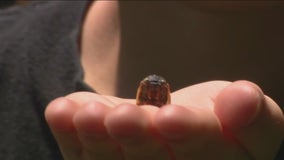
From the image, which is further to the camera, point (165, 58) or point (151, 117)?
point (165, 58)

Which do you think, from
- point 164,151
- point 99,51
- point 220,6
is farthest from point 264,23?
point 164,151

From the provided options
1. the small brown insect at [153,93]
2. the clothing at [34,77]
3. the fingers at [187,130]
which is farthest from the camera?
the clothing at [34,77]

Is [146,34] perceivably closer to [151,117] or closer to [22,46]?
[22,46]

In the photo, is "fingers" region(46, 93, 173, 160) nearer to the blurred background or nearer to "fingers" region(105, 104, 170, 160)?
"fingers" region(105, 104, 170, 160)

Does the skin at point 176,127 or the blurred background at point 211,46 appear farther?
the blurred background at point 211,46

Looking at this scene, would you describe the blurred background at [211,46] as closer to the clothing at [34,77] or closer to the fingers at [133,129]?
the clothing at [34,77]

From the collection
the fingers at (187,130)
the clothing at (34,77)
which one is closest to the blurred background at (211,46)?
the clothing at (34,77)

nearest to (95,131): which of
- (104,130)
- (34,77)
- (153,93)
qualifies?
(104,130)

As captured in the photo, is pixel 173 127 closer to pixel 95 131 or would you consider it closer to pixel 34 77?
pixel 95 131
